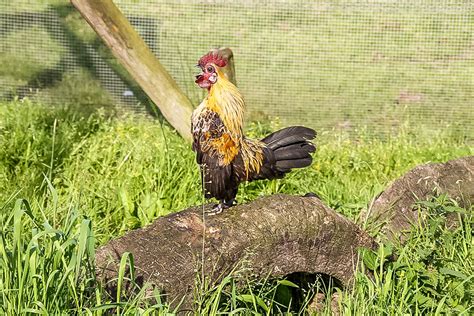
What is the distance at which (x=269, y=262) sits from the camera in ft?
13.8

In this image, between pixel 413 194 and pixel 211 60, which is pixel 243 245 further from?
pixel 413 194

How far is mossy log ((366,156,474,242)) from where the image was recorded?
492cm

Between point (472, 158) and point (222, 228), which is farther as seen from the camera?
point (472, 158)

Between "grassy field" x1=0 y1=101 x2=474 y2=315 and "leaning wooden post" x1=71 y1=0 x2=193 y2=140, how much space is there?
189mm

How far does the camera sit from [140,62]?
646cm

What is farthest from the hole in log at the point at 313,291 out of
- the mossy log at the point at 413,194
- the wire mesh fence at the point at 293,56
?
the wire mesh fence at the point at 293,56

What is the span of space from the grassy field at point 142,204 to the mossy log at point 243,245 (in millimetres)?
104

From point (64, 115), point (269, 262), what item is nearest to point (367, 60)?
point (64, 115)

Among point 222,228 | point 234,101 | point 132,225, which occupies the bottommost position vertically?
point 132,225

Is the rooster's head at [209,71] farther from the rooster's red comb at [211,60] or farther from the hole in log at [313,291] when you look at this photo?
the hole in log at [313,291]

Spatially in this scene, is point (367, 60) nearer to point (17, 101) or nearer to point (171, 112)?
point (171, 112)

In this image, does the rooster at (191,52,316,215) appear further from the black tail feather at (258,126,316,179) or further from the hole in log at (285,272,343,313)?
the hole in log at (285,272,343,313)

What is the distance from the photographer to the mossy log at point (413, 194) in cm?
492

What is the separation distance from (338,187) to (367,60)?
2.23m
